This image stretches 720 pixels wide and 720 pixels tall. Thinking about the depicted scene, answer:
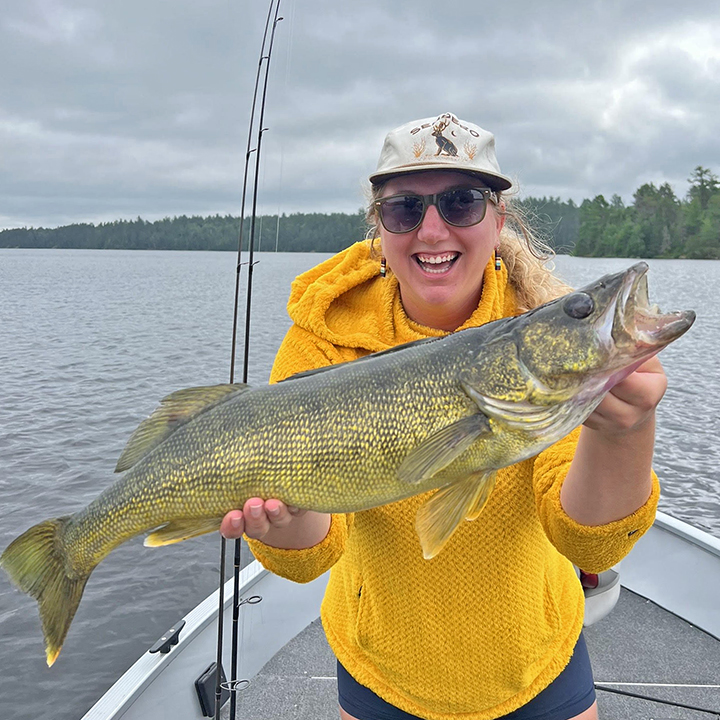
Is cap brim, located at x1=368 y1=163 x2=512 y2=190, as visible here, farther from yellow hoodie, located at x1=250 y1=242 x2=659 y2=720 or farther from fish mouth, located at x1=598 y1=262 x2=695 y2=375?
yellow hoodie, located at x1=250 y1=242 x2=659 y2=720

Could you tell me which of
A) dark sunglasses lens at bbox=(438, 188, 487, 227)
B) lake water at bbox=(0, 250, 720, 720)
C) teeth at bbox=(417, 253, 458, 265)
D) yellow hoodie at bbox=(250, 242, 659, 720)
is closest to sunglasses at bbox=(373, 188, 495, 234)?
dark sunglasses lens at bbox=(438, 188, 487, 227)

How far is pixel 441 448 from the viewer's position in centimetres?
202

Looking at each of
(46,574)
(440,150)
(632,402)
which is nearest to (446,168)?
(440,150)

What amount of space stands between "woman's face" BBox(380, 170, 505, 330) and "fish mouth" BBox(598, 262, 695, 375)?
82 centimetres

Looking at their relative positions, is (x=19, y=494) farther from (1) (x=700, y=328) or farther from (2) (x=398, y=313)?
(1) (x=700, y=328)

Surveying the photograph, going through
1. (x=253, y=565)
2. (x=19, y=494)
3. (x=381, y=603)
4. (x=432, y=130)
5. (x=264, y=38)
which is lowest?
(x=19, y=494)

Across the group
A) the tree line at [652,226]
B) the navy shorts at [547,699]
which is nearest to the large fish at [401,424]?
the navy shorts at [547,699]

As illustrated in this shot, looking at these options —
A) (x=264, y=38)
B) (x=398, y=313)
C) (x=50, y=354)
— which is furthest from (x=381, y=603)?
(x=50, y=354)

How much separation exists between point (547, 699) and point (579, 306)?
1.61 meters

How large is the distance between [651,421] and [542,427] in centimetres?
33

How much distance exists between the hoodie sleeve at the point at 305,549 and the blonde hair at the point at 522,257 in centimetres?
66

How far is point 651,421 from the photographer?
199 cm

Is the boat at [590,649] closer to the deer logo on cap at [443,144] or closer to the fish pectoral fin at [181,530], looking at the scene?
the fish pectoral fin at [181,530]

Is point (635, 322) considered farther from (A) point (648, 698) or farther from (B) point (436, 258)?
(A) point (648, 698)
